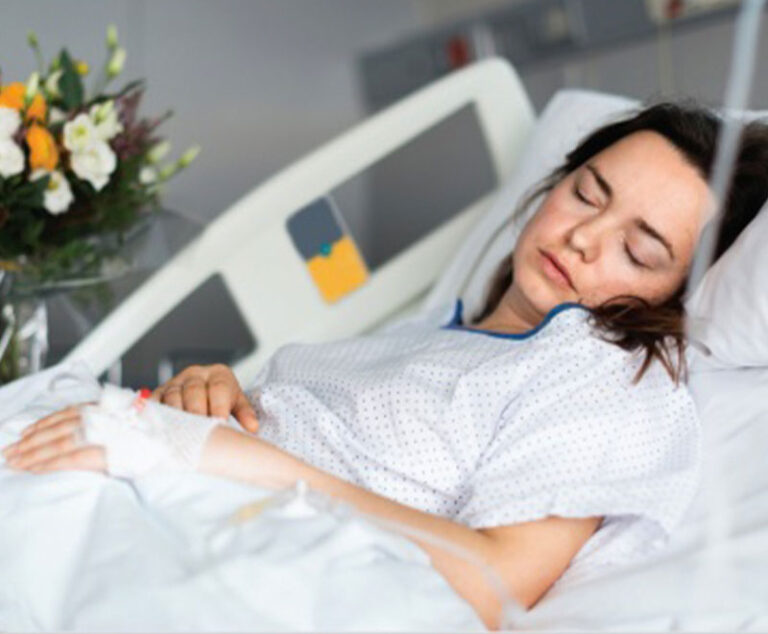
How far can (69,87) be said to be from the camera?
5.24 ft

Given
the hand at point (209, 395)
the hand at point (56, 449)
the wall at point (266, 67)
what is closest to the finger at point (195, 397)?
the hand at point (209, 395)

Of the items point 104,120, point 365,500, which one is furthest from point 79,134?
point 365,500

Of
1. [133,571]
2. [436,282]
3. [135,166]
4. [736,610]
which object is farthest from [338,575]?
[436,282]

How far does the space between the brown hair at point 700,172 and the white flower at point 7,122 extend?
0.68 metres

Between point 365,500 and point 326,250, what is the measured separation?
2.76ft

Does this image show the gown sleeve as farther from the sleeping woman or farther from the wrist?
the wrist

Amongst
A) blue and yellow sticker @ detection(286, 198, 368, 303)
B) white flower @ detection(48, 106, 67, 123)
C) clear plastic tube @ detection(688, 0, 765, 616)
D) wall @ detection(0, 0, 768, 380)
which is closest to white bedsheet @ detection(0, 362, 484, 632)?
clear plastic tube @ detection(688, 0, 765, 616)

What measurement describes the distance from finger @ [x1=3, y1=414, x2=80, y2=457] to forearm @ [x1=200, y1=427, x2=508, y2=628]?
144 mm

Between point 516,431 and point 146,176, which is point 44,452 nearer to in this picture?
point 516,431

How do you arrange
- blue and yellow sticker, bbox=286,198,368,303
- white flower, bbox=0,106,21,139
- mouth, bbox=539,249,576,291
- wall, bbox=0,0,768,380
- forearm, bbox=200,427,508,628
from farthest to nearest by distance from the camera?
wall, bbox=0,0,768,380 < blue and yellow sticker, bbox=286,198,368,303 < white flower, bbox=0,106,21,139 < mouth, bbox=539,249,576,291 < forearm, bbox=200,427,508,628

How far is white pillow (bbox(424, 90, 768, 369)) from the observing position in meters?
1.35

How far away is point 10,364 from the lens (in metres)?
1.69

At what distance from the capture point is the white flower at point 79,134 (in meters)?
1.51

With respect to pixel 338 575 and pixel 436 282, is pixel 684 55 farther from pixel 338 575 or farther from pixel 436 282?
pixel 338 575
